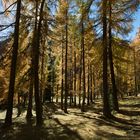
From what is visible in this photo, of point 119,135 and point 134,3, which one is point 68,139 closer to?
point 119,135

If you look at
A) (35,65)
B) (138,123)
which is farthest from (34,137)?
(138,123)

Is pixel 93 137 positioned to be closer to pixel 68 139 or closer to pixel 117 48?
pixel 68 139

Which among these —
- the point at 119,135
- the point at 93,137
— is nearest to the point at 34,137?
the point at 93,137

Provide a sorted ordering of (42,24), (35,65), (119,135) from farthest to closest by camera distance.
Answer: (42,24) < (35,65) < (119,135)

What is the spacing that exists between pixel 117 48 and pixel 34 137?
1423cm

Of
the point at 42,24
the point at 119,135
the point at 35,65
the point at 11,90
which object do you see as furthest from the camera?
the point at 42,24

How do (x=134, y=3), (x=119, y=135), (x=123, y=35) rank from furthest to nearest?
(x=123, y=35)
(x=134, y=3)
(x=119, y=135)

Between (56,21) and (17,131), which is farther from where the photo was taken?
(56,21)

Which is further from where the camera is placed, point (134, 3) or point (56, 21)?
point (56, 21)

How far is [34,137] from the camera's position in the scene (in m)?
14.7

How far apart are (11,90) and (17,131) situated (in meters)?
2.61

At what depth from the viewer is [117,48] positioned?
1062 inches

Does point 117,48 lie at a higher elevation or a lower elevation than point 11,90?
higher

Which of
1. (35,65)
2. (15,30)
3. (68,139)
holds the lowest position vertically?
(68,139)
